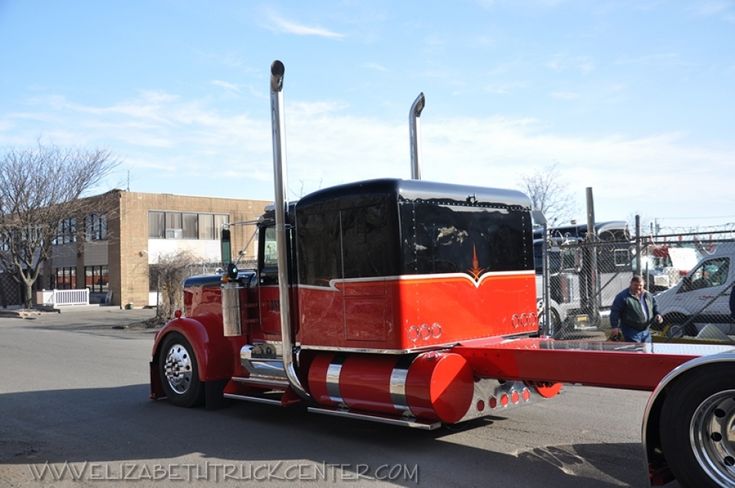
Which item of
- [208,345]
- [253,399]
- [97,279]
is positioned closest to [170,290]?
[208,345]

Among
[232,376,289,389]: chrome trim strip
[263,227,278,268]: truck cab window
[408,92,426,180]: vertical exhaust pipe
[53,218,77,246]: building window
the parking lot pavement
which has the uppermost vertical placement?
[53,218,77,246]: building window

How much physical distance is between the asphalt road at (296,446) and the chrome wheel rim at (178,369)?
285mm

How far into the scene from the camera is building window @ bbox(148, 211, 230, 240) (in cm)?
4203

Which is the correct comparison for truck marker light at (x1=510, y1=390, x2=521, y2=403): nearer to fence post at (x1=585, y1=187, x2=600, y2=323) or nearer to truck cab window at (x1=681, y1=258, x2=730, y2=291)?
fence post at (x1=585, y1=187, x2=600, y2=323)

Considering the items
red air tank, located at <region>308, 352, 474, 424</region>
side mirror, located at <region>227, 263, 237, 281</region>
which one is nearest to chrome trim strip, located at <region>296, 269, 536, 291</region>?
red air tank, located at <region>308, 352, 474, 424</region>

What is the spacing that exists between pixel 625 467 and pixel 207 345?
16.0 ft

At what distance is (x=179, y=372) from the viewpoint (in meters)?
8.69

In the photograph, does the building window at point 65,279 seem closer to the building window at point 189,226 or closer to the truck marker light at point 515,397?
the building window at point 189,226

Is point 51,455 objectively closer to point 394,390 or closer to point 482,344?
point 394,390

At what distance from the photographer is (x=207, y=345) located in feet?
27.3

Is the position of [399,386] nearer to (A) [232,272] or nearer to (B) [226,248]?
A: (A) [232,272]

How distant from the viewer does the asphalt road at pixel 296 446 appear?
564 cm

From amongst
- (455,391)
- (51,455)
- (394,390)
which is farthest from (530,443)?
(51,455)

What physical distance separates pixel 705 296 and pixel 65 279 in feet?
138
